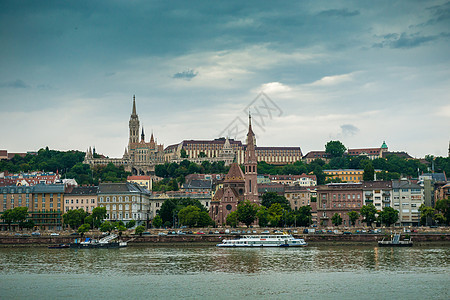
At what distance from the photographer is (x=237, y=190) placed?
15612cm

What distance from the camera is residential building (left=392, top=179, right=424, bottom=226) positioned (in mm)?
132500

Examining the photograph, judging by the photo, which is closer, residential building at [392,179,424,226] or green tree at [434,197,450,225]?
green tree at [434,197,450,225]

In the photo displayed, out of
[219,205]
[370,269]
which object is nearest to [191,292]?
[370,269]

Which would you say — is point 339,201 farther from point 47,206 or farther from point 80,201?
point 47,206

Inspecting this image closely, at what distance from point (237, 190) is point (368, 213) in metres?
39.5

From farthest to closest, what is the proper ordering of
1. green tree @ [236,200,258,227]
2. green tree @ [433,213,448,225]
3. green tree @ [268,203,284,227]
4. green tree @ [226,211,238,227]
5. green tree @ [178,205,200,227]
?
green tree @ [226,211,238,227] → green tree @ [236,200,258,227] → green tree @ [178,205,200,227] → green tree @ [268,203,284,227] → green tree @ [433,213,448,225]

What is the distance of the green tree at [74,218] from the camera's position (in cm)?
12469

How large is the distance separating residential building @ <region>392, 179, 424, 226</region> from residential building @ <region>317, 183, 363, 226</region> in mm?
6421

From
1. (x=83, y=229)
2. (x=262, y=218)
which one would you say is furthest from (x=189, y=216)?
(x=83, y=229)

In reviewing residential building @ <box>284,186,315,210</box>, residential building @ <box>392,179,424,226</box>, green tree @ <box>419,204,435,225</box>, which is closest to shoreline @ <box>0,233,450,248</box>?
green tree @ <box>419,204,435,225</box>

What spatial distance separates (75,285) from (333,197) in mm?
74877

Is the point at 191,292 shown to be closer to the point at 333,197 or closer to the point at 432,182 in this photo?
the point at 333,197

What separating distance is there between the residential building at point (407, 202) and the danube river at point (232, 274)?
3556 centimetres

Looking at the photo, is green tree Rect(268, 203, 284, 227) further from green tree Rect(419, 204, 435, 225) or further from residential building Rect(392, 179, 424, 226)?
green tree Rect(419, 204, 435, 225)
